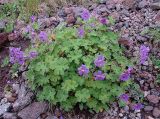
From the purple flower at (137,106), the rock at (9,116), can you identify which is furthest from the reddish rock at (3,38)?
the purple flower at (137,106)

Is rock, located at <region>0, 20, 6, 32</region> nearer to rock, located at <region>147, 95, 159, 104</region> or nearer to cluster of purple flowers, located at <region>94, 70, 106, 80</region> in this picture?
cluster of purple flowers, located at <region>94, 70, 106, 80</region>

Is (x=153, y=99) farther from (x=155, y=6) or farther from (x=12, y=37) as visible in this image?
(x=12, y=37)

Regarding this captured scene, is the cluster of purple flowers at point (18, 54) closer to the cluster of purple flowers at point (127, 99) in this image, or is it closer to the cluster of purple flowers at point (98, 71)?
the cluster of purple flowers at point (98, 71)

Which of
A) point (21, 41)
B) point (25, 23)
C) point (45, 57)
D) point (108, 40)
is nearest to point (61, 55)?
point (45, 57)

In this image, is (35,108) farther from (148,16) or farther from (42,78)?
(148,16)

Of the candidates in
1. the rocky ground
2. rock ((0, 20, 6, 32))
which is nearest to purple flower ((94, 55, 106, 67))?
the rocky ground

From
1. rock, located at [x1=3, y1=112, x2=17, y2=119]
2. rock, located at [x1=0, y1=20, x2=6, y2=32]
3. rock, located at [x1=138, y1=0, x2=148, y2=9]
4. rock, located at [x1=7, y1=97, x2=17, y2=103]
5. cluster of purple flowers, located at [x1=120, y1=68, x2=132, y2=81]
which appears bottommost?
rock, located at [x1=3, y1=112, x2=17, y2=119]

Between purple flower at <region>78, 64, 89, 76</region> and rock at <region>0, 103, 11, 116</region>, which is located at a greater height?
purple flower at <region>78, 64, 89, 76</region>
